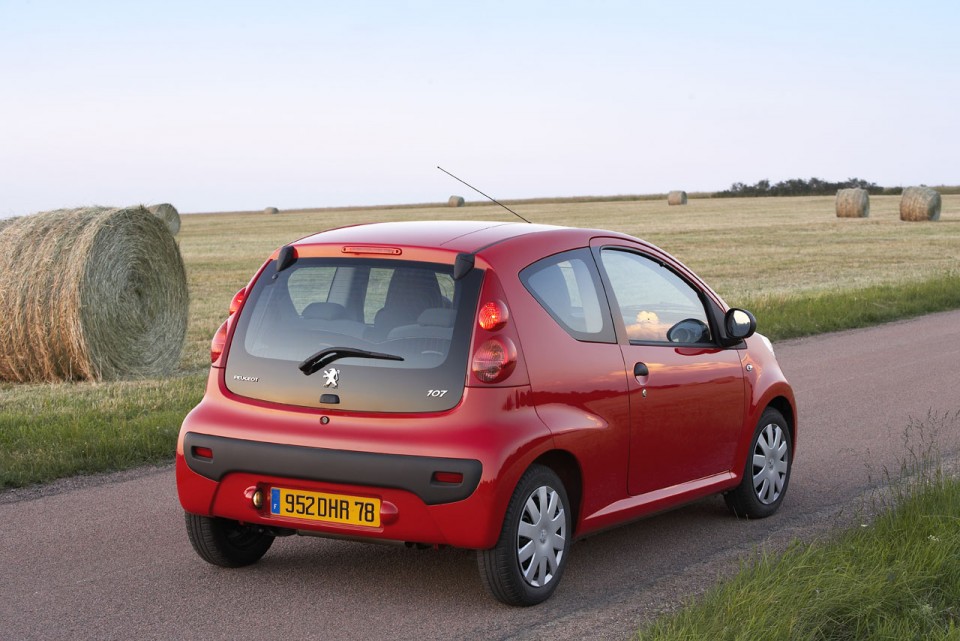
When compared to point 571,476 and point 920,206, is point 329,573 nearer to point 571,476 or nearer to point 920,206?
point 571,476

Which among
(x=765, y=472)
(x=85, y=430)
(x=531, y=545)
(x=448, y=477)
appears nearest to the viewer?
(x=448, y=477)

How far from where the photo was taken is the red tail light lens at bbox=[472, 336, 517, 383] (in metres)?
5.28

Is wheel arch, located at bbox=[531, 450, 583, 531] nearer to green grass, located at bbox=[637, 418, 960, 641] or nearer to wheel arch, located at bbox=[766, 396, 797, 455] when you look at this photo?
green grass, located at bbox=[637, 418, 960, 641]

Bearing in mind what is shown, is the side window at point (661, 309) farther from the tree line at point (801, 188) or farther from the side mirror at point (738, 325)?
the tree line at point (801, 188)

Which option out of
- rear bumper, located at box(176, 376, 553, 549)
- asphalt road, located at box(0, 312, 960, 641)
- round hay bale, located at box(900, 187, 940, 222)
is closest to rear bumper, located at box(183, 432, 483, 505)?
rear bumper, located at box(176, 376, 553, 549)

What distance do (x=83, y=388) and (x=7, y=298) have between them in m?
1.53

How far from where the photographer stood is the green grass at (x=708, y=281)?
8.77 metres

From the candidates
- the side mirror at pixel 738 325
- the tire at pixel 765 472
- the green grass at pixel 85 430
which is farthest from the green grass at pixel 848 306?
the side mirror at pixel 738 325

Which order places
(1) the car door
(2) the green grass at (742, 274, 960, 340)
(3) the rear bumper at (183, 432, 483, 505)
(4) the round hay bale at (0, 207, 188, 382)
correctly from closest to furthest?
(3) the rear bumper at (183, 432, 483, 505), (1) the car door, (4) the round hay bale at (0, 207, 188, 382), (2) the green grass at (742, 274, 960, 340)

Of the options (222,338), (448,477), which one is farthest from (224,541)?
(448,477)

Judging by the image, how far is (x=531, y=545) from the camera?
5.43 meters

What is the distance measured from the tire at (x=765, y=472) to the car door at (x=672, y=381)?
0.73 ft

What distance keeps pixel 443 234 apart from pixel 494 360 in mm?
803

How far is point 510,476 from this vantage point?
17.1 feet
